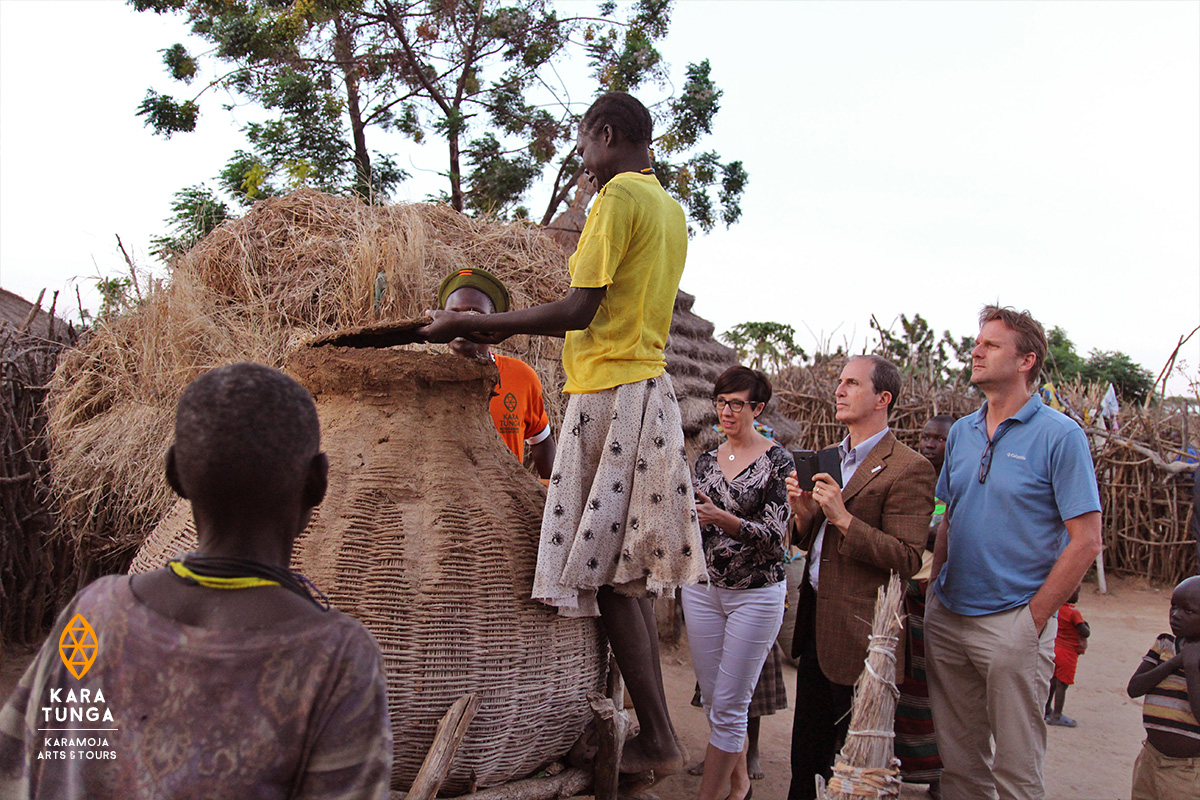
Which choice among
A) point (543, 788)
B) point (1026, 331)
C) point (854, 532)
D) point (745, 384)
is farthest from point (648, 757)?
point (1026, 331)

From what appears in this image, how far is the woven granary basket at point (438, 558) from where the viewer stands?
6.51 ft

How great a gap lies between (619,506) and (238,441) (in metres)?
1.29

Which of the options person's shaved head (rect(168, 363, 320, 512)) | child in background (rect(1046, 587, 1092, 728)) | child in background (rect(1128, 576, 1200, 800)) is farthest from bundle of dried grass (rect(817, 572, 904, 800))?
child in background (rect(1046, 587, 1092, 728))

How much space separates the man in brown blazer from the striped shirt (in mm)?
1027

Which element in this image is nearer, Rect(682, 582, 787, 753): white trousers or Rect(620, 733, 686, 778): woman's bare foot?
Rect(620, 733, 686, 778): woman's bare foot

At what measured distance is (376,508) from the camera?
2102 mm

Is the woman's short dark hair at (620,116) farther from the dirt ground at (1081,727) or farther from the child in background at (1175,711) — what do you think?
the dirt ground at (1081,727)

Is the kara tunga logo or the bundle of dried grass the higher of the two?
the kara tunga logo

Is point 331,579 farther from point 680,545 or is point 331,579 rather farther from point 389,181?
point 389,181

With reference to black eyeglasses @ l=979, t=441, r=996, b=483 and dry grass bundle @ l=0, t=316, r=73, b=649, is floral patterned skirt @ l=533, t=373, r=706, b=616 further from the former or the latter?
dry grass bundle @ l=0, t=316, r=73, b=649

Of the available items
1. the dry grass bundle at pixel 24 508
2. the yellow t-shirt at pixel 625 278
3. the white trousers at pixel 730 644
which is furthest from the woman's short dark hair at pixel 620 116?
the dry grass bundle at pixel 24 508

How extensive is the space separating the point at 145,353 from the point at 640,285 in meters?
4.42

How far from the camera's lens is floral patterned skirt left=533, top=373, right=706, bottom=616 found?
86.1 inches

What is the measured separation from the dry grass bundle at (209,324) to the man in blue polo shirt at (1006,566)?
11.3 feet
